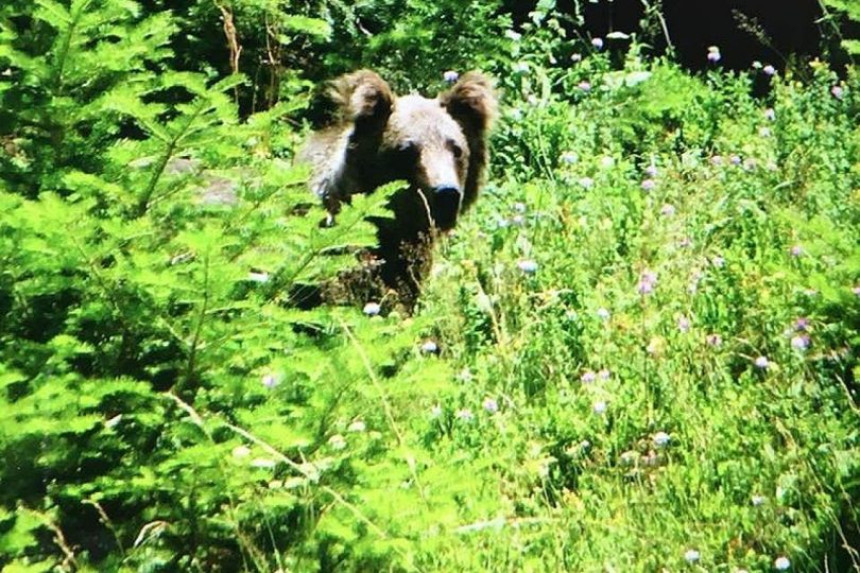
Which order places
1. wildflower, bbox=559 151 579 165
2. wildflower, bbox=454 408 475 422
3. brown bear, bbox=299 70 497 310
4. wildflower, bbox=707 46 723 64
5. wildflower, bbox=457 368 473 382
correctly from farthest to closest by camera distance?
wildflower, bbox=707 46 723 64
wildflower, bbox=559 151 579 165
brown bear, bbox=299 70 497 310
wildflower, bbox=457 368 473 382
wildflower, bbox=454 408 475 422

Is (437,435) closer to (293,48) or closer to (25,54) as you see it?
(25,54)

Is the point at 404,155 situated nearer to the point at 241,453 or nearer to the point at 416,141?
the point at 416,141

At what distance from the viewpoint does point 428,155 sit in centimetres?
643

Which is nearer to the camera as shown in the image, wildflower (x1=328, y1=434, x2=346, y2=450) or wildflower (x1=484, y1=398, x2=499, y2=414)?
wildflower (x1=328, y1=434, x2=346, y2=450)

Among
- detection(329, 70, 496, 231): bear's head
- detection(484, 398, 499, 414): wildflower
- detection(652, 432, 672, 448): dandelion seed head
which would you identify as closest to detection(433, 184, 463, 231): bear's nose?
detection(329, 70, 496, 231): bear's head

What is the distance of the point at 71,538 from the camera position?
353 cm

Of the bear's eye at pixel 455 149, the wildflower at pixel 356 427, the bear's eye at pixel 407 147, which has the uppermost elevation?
the wildflower at pixel 356 427

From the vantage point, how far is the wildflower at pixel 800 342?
4.45 m

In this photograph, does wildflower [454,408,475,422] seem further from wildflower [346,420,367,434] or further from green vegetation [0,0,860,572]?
wildflower [346,420,367,434]

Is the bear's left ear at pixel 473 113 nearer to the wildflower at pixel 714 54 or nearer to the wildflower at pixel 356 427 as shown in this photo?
the wildflower at pixel 714 54

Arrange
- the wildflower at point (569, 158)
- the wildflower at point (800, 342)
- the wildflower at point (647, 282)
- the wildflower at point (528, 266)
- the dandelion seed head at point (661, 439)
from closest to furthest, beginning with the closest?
the dandelion seed head at point (661, 439), the wildflower at point (800, 342), the wildflower at point (647, 282), the wildflower at point (528, 266), the wildflower at point (569, 158)

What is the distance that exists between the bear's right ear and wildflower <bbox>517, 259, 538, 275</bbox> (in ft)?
4.19

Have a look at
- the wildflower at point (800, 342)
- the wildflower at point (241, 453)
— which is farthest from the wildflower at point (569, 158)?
the wildflower at point (241, 453)

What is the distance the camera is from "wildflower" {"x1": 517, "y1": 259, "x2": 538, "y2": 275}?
565 centimetres
